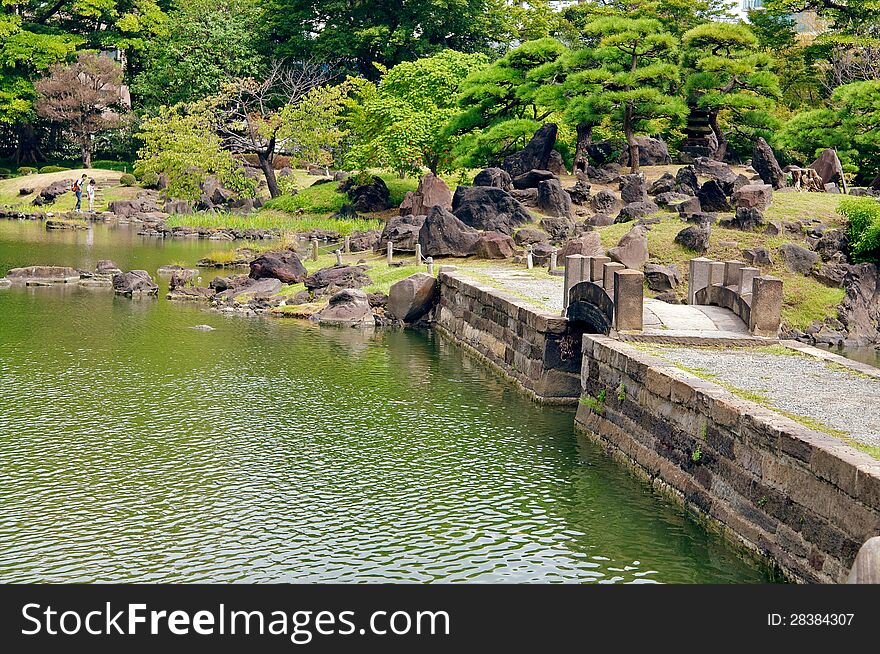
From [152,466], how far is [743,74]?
47651 mm

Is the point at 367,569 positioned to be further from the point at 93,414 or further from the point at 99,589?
the point at 93,414

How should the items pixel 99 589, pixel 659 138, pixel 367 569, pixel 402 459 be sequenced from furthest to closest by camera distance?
pixel 659 138 → pixel 402 459 → pixel 367 569 → pixel 99 589

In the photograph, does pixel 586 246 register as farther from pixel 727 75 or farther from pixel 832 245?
pixel 727 75

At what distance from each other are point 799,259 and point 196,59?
2464 inches

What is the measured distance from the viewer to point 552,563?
1508 centimetres

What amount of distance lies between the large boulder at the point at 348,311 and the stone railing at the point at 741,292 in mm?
13773

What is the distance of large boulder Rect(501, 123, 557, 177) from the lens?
186 ft

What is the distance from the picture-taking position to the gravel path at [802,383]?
51.5 ft

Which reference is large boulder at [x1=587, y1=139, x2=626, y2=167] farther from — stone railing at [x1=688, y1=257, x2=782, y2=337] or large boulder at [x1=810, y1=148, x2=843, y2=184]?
stone railing at [x1=688, y1=257, x2=782, y2=337]

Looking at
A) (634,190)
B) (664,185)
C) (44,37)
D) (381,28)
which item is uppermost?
(381,28)

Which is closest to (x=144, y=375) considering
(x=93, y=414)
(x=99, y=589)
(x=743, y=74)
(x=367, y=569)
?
(x=93, y=414)

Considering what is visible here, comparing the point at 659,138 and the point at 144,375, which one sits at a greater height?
the point at 659,138

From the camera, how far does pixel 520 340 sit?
2755 centimetres

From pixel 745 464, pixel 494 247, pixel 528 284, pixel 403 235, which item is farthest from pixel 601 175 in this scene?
pixel 745 464
